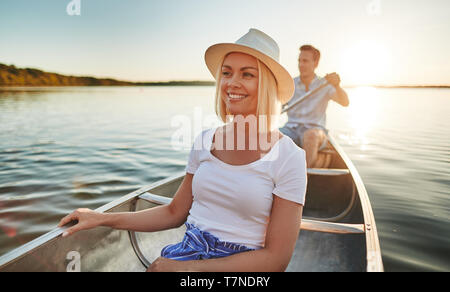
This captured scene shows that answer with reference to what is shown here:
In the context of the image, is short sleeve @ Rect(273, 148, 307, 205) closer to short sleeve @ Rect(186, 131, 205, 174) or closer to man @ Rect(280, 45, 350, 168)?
short sleeve @ Rect(186, 131, 205, 174)

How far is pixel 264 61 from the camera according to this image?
5.46 ft

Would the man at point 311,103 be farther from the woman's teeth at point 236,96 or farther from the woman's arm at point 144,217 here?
the woman's teeth at point 236,96

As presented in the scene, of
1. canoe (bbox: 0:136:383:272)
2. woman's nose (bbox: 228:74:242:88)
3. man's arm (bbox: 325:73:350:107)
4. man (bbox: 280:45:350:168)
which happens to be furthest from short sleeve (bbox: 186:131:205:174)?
man's arm (bbox: 325:73:350:107)

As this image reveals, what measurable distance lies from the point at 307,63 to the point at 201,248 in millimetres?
5051

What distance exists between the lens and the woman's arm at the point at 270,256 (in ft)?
4.86

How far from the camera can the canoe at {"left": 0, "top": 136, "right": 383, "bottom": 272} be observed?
6.42 ft

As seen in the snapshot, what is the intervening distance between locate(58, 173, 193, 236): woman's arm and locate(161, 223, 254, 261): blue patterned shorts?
244 mm

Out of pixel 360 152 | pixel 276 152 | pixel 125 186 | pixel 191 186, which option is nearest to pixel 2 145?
pixel 125 186

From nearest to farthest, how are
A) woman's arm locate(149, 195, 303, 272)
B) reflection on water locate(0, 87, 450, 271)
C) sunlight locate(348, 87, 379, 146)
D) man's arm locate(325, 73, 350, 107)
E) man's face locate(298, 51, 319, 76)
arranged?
woman's arm locate(149, 195, 303, 272) < reflection on water locate(0, 87, 450, 271) < man's arm locate(325, 73, 350, 107) < man's face locate(298, 51, 319, 76) < sunlight locate(348, 87, 379, 146)

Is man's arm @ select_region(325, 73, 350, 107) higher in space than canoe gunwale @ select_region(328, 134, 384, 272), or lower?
higher

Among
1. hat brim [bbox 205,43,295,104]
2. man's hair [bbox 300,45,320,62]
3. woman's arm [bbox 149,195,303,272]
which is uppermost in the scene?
man's hair [bbox 300,45,320,62]

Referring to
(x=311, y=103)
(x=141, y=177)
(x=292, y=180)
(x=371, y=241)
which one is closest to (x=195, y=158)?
(x=292, y=180)

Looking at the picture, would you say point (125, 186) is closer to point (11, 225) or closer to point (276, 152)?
point (11, 225)
